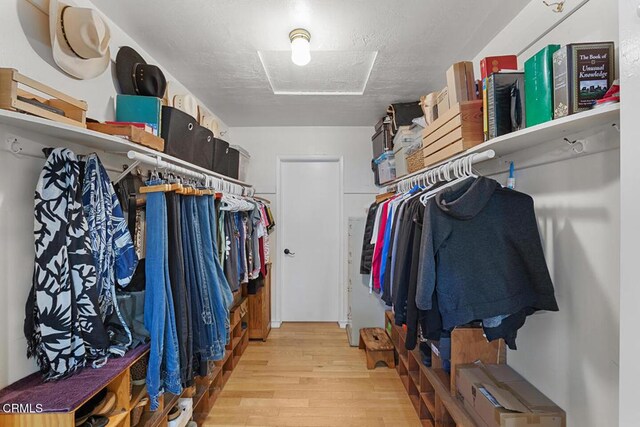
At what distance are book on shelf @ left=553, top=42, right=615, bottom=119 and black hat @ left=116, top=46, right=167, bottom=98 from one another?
1.85 metres

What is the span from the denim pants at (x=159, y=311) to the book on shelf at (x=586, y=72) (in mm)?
1609

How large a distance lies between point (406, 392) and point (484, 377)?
40.0 inches

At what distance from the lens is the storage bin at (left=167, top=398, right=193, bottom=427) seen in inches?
63.7

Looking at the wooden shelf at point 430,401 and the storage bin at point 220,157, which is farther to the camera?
the storage bin at point 220,157

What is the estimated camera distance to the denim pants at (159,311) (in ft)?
4.16

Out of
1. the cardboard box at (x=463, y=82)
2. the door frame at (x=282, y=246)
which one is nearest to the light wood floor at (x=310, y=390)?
the door frame at (x=282, y=246)

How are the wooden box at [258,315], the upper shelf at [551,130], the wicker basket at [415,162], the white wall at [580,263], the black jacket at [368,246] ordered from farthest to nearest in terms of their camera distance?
1. the wooden box at [258,315]
2. the black jacket at [368,246]
3. the wicker basket at [415,162]
4. the white wall at [580,263]
5. the upper shelf at [551,130]

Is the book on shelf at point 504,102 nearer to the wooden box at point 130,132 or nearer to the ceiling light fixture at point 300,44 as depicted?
the ceiling light fixture at point 300,44

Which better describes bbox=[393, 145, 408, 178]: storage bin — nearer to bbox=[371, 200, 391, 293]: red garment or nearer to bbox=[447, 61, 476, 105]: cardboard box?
bbox=[371, 200, 391, 293]: red garment

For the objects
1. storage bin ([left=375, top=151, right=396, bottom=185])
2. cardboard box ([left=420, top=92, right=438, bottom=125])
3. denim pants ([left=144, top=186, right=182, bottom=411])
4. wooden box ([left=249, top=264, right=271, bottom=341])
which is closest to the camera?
denim pants ([left=144, top=186, right=182, bottom=411])

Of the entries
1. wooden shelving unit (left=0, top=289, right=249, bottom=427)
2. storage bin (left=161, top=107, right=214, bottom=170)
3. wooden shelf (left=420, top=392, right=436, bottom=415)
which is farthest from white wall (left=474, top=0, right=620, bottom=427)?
storage bin (left=161, top=107, right=214, bottom=170)

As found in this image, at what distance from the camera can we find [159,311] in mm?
1279

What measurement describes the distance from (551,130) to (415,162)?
1143mm

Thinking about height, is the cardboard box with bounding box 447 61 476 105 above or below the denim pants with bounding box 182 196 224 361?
above
